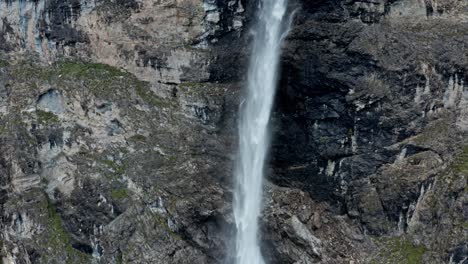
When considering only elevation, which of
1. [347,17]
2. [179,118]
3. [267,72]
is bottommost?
[179,118]

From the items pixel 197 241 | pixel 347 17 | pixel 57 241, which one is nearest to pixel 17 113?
pixel 57 241

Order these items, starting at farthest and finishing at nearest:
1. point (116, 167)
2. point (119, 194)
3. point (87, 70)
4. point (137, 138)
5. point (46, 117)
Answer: point (87, 70), point (46, 117), point (137, 138), point (116, 167), point (119, 194)

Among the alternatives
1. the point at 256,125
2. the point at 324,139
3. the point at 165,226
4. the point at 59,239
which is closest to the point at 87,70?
the point at 59,239

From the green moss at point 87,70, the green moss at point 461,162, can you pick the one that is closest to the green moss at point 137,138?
the green moss at point 87,70

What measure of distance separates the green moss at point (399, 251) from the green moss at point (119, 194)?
18.0 m

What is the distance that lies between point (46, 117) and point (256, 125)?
15.5 meters

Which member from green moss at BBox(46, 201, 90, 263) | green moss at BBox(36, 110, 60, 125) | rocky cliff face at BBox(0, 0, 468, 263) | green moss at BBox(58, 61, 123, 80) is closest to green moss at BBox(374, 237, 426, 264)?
rocky cliff face at BBox(0, 0, 468, 263)

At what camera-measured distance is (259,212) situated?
4938 cm

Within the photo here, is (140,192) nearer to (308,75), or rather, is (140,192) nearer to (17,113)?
(17,113)

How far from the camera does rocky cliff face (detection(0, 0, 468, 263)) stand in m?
45.6

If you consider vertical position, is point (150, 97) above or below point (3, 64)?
below

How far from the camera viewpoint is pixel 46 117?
50281 mm

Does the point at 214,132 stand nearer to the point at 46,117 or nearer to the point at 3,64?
the point at 46,117

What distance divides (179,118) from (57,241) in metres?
12.5
